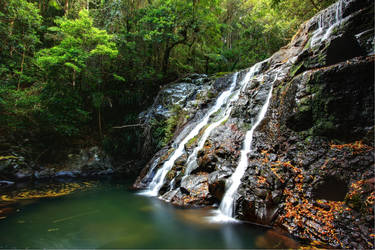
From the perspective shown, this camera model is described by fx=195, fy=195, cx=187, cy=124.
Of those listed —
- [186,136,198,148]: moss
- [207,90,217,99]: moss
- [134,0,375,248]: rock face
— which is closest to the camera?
[134,0,375,248]: rock face

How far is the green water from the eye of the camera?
11.4ft

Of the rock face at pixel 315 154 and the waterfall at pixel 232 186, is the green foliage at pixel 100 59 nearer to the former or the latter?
the rock face at pixel 315 154

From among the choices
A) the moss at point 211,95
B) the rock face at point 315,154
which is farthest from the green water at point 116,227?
the moss at point 211,95

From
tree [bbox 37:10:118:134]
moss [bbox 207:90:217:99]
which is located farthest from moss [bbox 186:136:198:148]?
→ tree [bbox 37:10:118:134]

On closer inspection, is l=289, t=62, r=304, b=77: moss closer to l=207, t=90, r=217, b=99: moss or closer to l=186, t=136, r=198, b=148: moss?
l=186, t=136, r=198, b=148: moss

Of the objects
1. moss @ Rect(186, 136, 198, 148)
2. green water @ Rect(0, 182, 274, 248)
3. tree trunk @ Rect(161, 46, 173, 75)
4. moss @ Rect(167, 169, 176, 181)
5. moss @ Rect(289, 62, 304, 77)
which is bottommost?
green water @ Rect(0, 182, 274, 248)

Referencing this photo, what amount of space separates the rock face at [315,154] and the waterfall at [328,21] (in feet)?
0.21

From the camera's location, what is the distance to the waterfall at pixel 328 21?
591 centimetres

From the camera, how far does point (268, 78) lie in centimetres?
716

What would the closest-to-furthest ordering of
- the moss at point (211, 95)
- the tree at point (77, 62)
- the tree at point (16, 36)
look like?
the tree at point (77, 62), the tree at point (16, 36), the moss at point (211, 95)

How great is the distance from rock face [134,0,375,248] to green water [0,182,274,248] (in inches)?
23.7

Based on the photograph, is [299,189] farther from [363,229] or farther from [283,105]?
[283,105]

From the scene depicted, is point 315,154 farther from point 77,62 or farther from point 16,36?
point 16,36

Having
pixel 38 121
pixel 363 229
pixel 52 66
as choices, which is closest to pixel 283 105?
pixel 363 229
